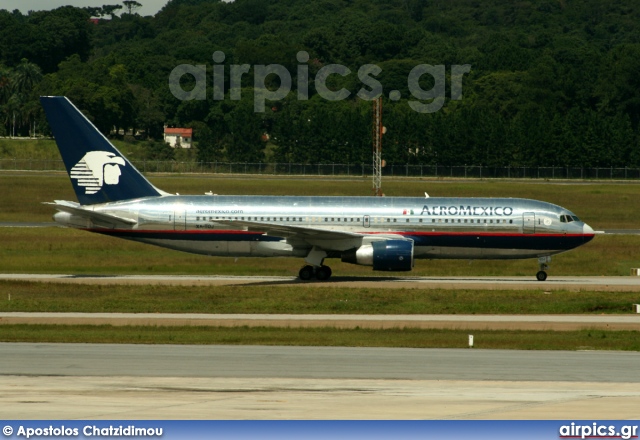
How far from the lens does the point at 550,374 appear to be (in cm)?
2575

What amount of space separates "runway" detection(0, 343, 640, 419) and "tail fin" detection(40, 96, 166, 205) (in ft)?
65.1

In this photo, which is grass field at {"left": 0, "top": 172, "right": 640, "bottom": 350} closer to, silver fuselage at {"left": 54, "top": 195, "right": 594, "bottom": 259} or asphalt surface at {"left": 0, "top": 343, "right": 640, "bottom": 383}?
asphalt surface at {"left": 0, "top": 343, "right": 640, "bottom": 383}

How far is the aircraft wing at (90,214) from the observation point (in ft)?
152

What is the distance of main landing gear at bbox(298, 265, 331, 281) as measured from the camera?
47.9 meters

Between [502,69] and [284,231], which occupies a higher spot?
[502,69]

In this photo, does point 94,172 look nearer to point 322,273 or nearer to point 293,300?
point 322,273

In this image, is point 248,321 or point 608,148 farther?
point 608,148

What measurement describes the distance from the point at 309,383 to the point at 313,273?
78.4ft

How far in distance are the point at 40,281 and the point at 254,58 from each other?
158m

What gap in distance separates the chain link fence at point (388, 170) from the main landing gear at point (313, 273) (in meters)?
77.1

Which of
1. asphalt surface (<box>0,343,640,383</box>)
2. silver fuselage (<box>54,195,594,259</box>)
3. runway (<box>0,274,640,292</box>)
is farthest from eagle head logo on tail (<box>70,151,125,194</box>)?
asphalt surface (<box>0,343,640,383</box>)

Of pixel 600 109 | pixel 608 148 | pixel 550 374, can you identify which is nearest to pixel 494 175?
pixel 608 148

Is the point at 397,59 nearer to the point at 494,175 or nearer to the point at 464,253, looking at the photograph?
the point at 494,175

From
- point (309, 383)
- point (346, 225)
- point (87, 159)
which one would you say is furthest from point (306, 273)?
point (309, 383)
